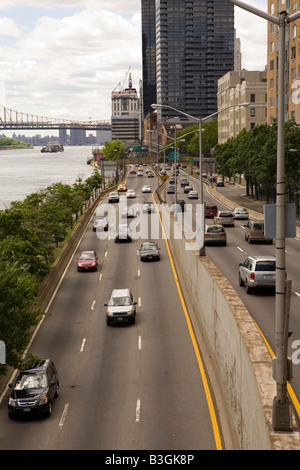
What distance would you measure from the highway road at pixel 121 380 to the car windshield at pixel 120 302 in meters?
1.18

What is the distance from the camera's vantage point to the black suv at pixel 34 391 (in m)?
21.3

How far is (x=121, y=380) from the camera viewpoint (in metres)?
24.7

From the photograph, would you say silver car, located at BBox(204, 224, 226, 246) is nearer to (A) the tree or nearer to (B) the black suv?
(A) the tree

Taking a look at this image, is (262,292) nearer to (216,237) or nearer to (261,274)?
(261,274)

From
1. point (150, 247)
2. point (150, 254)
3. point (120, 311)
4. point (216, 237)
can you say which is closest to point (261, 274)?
point (120, 311)

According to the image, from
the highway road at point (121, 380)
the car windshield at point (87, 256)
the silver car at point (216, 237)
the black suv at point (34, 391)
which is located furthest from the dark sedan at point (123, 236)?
the black suv at point (34, 391)

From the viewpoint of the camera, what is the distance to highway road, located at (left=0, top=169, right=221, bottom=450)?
19500 mm

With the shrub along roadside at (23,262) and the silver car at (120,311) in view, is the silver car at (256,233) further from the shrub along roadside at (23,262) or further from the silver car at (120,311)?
the silver car at (120,311)

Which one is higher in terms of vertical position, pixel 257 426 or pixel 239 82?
pixel 239 82

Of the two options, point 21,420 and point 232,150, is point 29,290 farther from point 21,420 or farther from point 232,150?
point 232,150

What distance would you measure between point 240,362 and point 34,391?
8558mm

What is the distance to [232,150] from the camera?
→ 104 m
